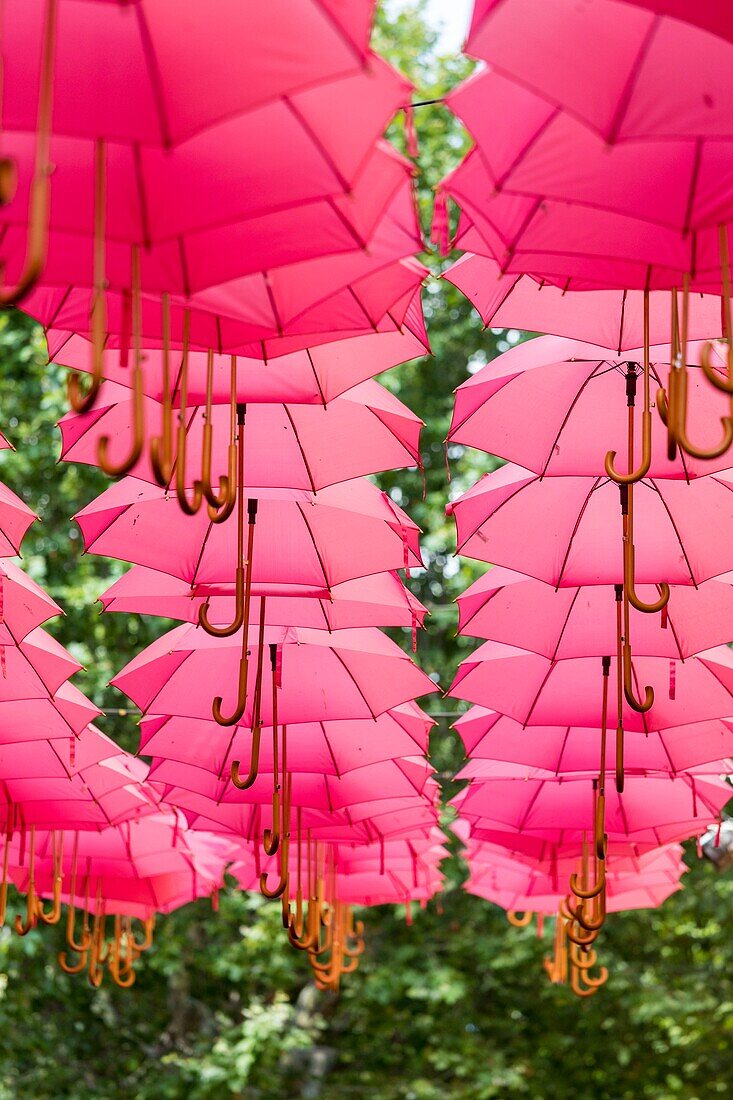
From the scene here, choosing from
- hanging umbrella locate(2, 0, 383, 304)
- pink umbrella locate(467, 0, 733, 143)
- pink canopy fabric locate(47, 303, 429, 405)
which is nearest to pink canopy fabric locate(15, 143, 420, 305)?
hanging umbrella locate(2, 0, 383, 304)

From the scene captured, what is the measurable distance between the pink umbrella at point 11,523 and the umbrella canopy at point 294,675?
1323mm

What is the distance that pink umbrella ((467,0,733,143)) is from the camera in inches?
106

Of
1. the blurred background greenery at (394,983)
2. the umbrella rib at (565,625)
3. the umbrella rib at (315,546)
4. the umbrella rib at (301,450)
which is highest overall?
the umbrella rib at (301,450)

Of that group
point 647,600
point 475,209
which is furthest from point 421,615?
point 475,209

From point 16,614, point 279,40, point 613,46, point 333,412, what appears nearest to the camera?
point 279,40

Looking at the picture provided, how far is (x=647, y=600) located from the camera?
592cm

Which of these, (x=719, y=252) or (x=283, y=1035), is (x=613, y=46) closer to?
(x=719, y=252)

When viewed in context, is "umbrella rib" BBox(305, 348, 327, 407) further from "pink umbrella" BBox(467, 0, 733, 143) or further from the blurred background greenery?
the blurred background greenery

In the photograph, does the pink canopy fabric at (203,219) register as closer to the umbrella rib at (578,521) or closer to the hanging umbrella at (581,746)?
the umbrella rib at (578,521)

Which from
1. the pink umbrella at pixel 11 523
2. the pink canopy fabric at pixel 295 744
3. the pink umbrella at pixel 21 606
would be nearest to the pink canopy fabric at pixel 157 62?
the pink umbrella at pixel 11 523

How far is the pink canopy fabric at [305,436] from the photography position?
5.00 metres

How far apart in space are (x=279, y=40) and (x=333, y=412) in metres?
2.57

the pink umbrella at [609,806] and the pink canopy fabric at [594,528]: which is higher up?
the pink canopy fabric at [594,528]

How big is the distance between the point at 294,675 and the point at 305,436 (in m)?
1.78
